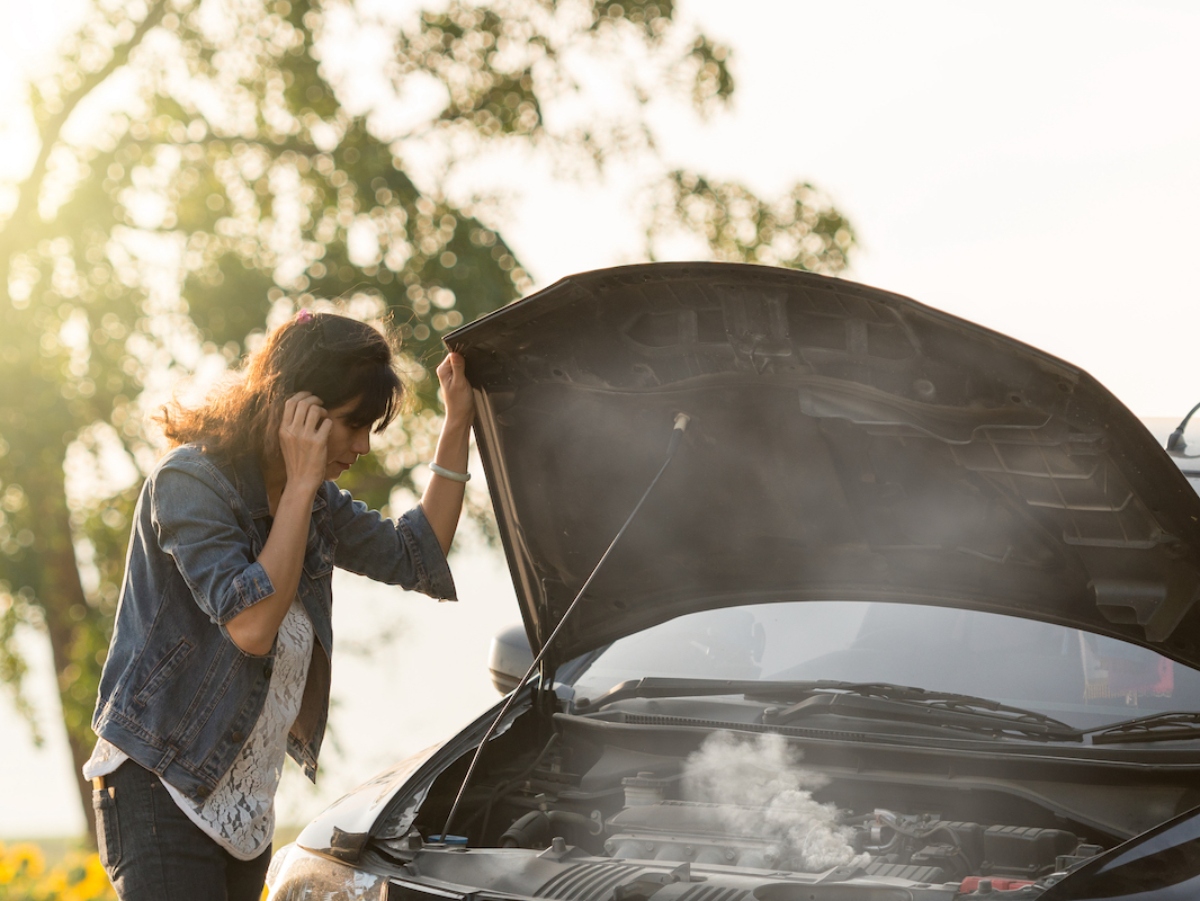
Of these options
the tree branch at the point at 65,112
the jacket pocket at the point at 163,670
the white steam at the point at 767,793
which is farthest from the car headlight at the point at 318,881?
the tree branch at the point at 65,112

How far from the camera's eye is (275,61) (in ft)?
29.7

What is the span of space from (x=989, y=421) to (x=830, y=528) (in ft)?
1.96

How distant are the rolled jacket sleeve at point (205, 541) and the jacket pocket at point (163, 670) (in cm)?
10

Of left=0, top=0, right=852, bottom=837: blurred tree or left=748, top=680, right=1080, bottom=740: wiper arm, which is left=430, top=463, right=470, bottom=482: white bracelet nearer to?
left=748, top=680, right=1080, bottom=740: wiper arm

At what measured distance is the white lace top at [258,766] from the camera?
7.88ft

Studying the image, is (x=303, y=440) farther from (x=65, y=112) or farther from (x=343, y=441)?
(x=65, y=112)

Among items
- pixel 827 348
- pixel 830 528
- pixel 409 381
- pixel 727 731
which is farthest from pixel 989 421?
pixel 409 381

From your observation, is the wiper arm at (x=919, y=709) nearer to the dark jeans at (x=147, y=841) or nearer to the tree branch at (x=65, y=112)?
the dark jeans at (x=147, y=841)

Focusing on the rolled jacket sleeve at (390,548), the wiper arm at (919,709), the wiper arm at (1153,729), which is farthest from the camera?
the rolled jacket sleeve at (390,548)

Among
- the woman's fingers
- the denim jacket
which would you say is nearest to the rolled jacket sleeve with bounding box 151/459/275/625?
the denim jacket

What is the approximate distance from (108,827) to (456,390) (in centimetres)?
114

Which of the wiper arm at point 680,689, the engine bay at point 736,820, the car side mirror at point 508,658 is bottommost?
the engine bay at point 736,820

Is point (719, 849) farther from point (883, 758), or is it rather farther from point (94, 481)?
point (94, 481)

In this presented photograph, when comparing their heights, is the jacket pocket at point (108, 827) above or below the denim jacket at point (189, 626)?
below
